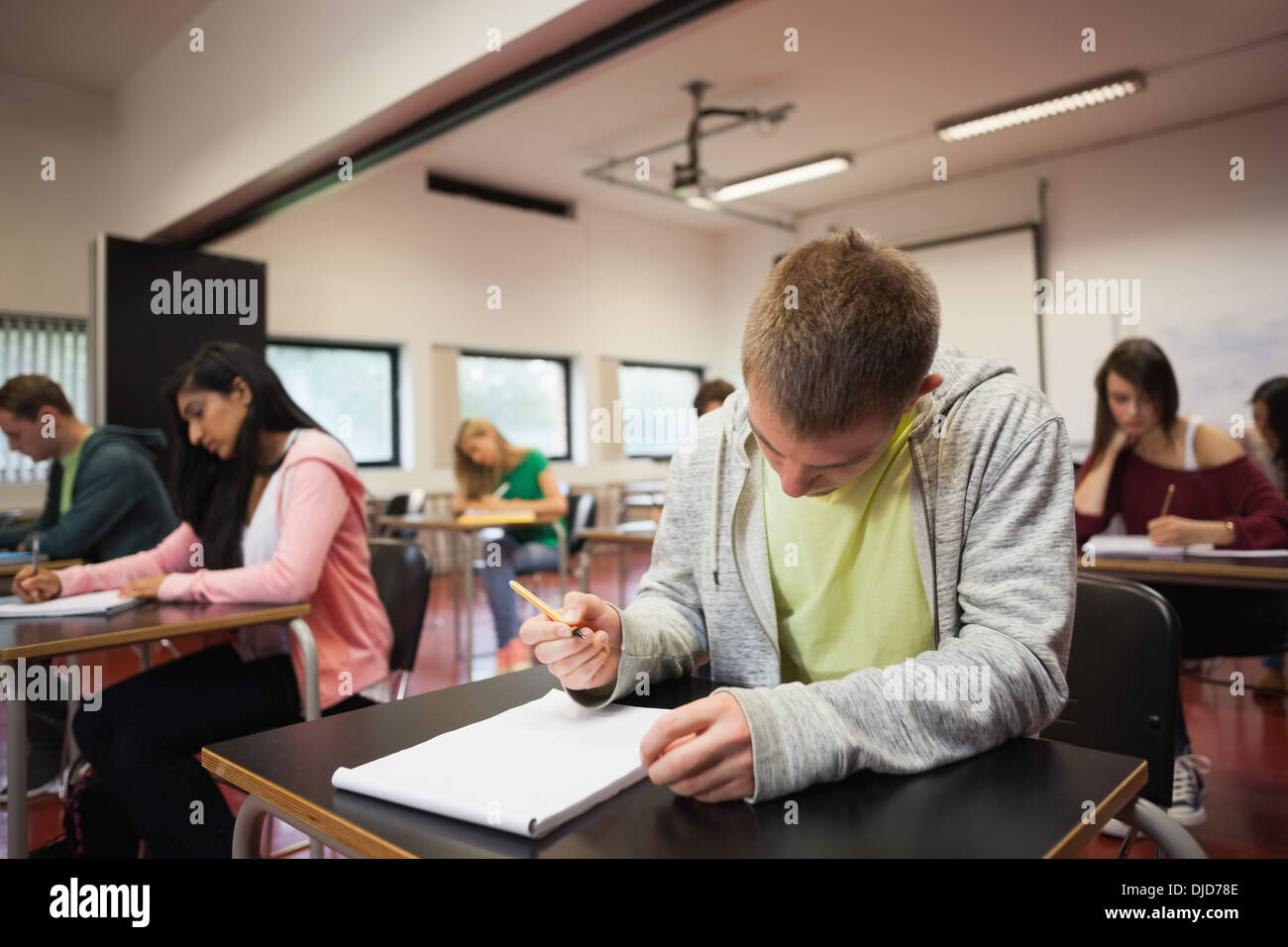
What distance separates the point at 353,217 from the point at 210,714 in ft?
19.3

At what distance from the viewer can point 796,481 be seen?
89 centimetres

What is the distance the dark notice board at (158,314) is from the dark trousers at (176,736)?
3.02 meters

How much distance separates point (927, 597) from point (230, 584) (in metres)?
1.46

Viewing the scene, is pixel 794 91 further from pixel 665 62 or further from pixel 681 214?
pixel 681 214

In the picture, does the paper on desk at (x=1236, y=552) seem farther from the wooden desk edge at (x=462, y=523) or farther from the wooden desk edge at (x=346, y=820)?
the wooden desk edge at (x=462, y=523)

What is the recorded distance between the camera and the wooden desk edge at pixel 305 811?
646 mm

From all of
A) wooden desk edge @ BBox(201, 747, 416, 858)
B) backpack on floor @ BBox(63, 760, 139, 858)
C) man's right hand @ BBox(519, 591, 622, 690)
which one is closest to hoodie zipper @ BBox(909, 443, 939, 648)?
man's right hand @ BBox(519, 591, 622, 690)

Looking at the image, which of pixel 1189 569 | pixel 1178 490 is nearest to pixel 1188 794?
pixel 1189 569

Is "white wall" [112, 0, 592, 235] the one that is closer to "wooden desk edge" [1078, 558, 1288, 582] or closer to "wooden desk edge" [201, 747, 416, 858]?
"wooden desk edge" [1078, 558, 1288, 582]

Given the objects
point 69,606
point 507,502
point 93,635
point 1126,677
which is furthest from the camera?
point 507,502

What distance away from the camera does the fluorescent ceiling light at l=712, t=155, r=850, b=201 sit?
22.3 feet

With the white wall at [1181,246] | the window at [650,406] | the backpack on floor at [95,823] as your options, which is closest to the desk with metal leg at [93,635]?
the backpack on floor at [95,823]

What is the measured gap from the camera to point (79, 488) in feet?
9.16

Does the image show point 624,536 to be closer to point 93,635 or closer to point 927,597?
point 93,635
